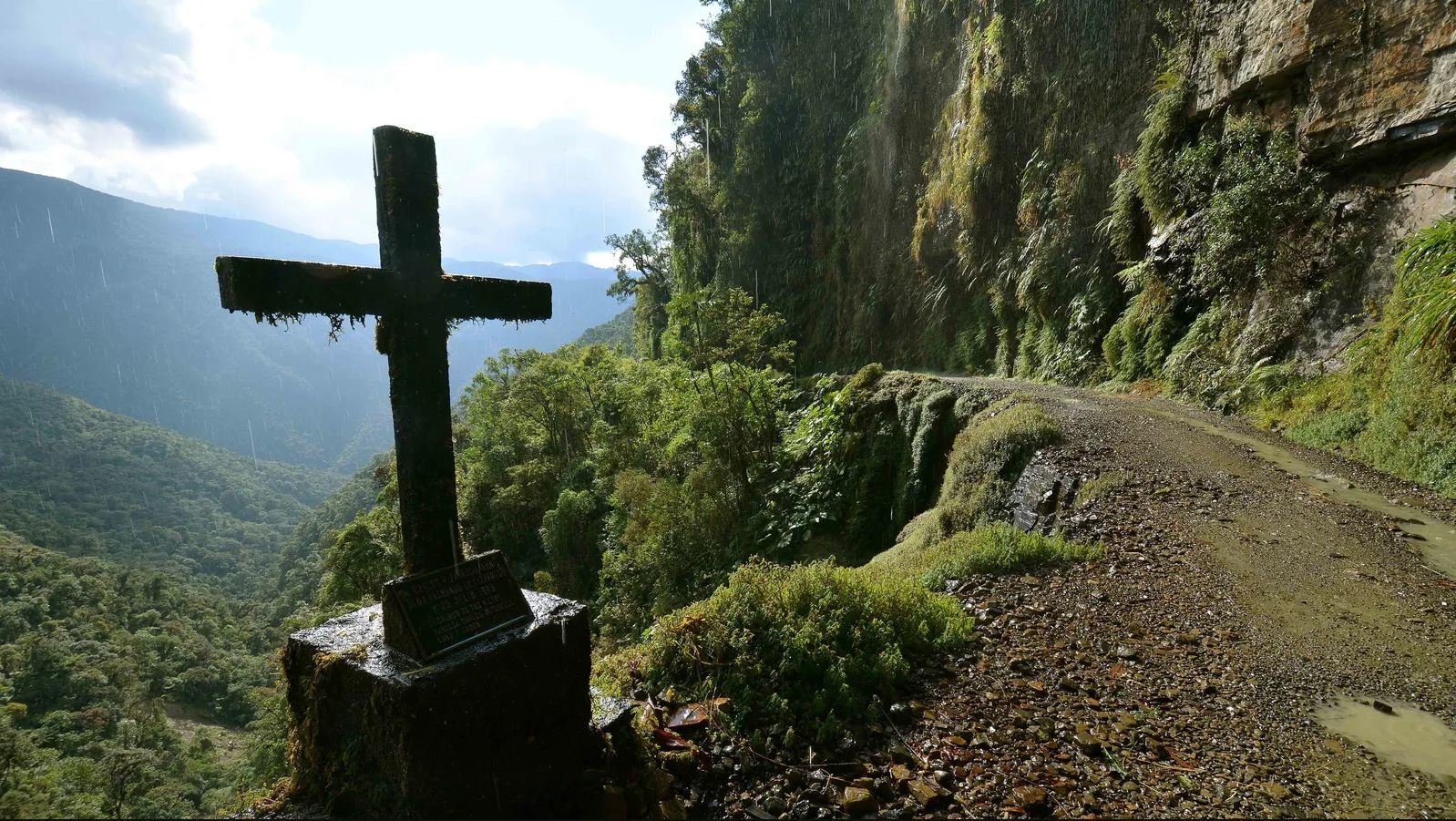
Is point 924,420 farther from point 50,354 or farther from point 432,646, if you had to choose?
point 50,354

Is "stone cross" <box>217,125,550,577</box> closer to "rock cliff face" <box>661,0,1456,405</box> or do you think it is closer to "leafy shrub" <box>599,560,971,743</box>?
"leafy shrub" <box>599,560,971,743</box>

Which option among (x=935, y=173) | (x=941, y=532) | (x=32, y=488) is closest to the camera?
(x=941, y=532)

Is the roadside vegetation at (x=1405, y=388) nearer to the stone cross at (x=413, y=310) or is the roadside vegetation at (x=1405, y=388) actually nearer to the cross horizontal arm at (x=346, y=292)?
the cross horizontal arm at (x=346, y=292)

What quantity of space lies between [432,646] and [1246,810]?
3296 millimetres

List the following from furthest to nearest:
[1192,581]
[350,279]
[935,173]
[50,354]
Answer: [50,354]
[935,173]
[1192,581]
[350,279]

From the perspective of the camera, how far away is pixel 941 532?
733 cm

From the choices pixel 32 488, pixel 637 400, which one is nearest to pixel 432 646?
pixel 637 400

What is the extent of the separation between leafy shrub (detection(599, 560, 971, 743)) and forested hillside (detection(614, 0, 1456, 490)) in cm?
577

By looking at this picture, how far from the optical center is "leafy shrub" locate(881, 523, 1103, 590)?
509 centimetres

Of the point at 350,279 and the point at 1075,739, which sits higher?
the point at 350,279

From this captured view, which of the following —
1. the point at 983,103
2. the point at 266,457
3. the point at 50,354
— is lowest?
the point at 266,457

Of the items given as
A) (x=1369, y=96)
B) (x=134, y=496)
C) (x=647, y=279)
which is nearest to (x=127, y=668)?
(x=647, y=279)

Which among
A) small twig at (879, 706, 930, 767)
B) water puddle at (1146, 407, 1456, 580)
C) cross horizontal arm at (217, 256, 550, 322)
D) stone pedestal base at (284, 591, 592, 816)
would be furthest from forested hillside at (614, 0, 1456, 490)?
cross horizontal arm at (217, 256, 550, 322)

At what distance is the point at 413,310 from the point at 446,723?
181cm
